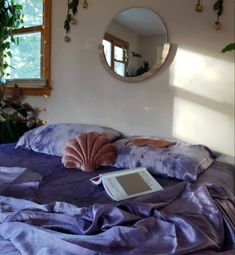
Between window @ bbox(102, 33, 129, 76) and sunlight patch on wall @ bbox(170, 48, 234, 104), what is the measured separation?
15.8 inches

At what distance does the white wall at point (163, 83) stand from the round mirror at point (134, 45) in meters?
0.06

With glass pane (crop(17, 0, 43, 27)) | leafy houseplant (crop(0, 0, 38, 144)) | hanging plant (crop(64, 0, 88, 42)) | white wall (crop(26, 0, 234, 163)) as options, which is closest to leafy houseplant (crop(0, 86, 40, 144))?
leafy houseplant (crop(0, 0, 38, 144))

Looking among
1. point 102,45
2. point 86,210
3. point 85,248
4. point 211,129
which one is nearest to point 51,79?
point 102,45

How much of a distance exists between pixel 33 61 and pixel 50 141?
1118 mm

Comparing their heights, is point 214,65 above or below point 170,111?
above

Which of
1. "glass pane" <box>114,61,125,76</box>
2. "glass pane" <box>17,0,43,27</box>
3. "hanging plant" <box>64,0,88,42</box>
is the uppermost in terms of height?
"glass pane" <box>17,0,43,27</box>

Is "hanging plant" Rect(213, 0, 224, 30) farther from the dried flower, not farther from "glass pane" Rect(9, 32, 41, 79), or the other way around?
"glass pane" Rect(9, 32, 41, 79)

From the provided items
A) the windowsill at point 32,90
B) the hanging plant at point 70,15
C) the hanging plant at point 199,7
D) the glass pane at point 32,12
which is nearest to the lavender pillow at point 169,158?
the hanging plant at point 199,7

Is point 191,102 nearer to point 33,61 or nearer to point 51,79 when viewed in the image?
point 51,79

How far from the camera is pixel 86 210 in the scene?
3.25 feet

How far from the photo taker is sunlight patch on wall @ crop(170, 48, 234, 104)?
1942mm

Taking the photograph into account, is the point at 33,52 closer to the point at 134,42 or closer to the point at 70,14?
the point at 70,14

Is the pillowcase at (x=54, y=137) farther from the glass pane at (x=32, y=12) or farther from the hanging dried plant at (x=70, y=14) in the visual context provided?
the glass pane at (x=32, y=12)

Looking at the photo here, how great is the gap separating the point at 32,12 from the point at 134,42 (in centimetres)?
126
